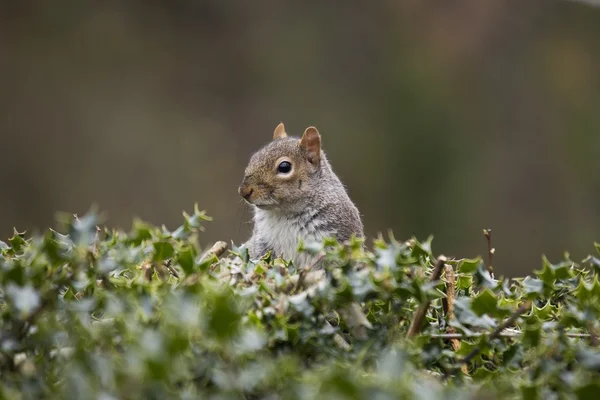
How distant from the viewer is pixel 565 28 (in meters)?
4.02

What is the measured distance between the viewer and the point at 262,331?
2.35ft


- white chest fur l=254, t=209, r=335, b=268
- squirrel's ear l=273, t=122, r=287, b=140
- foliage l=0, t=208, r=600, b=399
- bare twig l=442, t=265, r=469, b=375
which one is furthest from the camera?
squirrel's ear l=273, t=122, r=287, b=140

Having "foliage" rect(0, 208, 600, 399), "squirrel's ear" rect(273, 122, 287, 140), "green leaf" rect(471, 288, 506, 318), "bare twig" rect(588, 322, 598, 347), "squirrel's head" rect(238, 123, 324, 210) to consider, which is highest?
"squirrel's ear" rect(273, 122, 287, 140)

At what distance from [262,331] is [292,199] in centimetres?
135

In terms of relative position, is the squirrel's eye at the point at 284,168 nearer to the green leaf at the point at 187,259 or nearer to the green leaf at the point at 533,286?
the green leaf at the point at 533,286

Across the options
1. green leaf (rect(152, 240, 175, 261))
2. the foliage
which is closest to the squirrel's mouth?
the foliage

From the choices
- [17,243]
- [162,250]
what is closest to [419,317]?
[162,250]

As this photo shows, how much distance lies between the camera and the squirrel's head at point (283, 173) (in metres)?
2.03

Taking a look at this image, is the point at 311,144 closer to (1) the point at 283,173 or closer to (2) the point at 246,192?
(1) the point at 283,173

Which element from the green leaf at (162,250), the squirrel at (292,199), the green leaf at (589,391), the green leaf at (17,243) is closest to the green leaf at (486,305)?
the green leaf at (589,391)

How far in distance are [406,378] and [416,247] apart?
0.31 meters

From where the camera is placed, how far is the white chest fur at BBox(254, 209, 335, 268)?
6.53 feet

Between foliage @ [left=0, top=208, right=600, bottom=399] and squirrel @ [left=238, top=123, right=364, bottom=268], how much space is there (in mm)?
1051

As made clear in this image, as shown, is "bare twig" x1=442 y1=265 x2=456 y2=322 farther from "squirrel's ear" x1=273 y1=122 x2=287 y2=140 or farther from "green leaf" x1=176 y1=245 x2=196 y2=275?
"squirrel's ear" x1=273 y1=122 x2=287 y2=140
